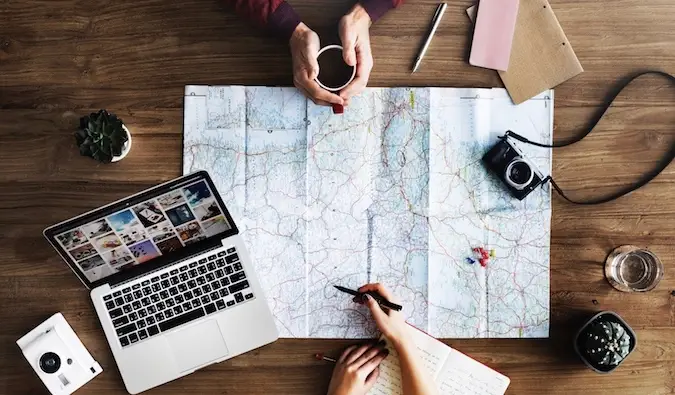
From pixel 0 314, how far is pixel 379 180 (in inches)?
27.3

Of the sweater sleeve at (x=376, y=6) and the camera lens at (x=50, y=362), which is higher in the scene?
the sweater sleeve at (x=376, y=6)

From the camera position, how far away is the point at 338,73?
3.55ft

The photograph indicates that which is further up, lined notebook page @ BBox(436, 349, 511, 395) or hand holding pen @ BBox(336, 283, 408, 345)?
hand holding pen @ BBox(336, 283, 408, 345)

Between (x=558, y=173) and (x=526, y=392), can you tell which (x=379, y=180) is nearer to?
(x=558, y=173)

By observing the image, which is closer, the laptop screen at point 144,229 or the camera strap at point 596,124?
the laptop screen at point 144,229

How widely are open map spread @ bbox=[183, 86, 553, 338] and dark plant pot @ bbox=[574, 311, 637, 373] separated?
60mm

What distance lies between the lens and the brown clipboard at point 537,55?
109 cm

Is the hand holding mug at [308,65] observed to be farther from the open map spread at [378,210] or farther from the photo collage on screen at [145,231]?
the photo collage on screen at [145,231]

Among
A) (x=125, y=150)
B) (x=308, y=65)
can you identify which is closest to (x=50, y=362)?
(x=125, y=150)

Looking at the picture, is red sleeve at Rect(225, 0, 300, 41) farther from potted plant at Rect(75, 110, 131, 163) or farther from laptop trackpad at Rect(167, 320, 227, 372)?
laptop trackpad at Rect(167, 320, 227, 372)

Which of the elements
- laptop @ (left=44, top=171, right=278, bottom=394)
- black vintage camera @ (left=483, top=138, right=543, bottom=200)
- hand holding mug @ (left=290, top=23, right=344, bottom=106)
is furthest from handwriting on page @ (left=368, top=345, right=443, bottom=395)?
hand holding mug @ (left=290, top=23, right=344, bottom=106)

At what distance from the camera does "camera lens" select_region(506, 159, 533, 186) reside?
108 centimetres

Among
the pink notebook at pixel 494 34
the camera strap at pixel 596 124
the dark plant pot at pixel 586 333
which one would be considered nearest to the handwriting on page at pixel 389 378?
the dark plant pot at pixel 586 333

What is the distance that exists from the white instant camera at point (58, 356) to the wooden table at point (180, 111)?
0.7 inches
